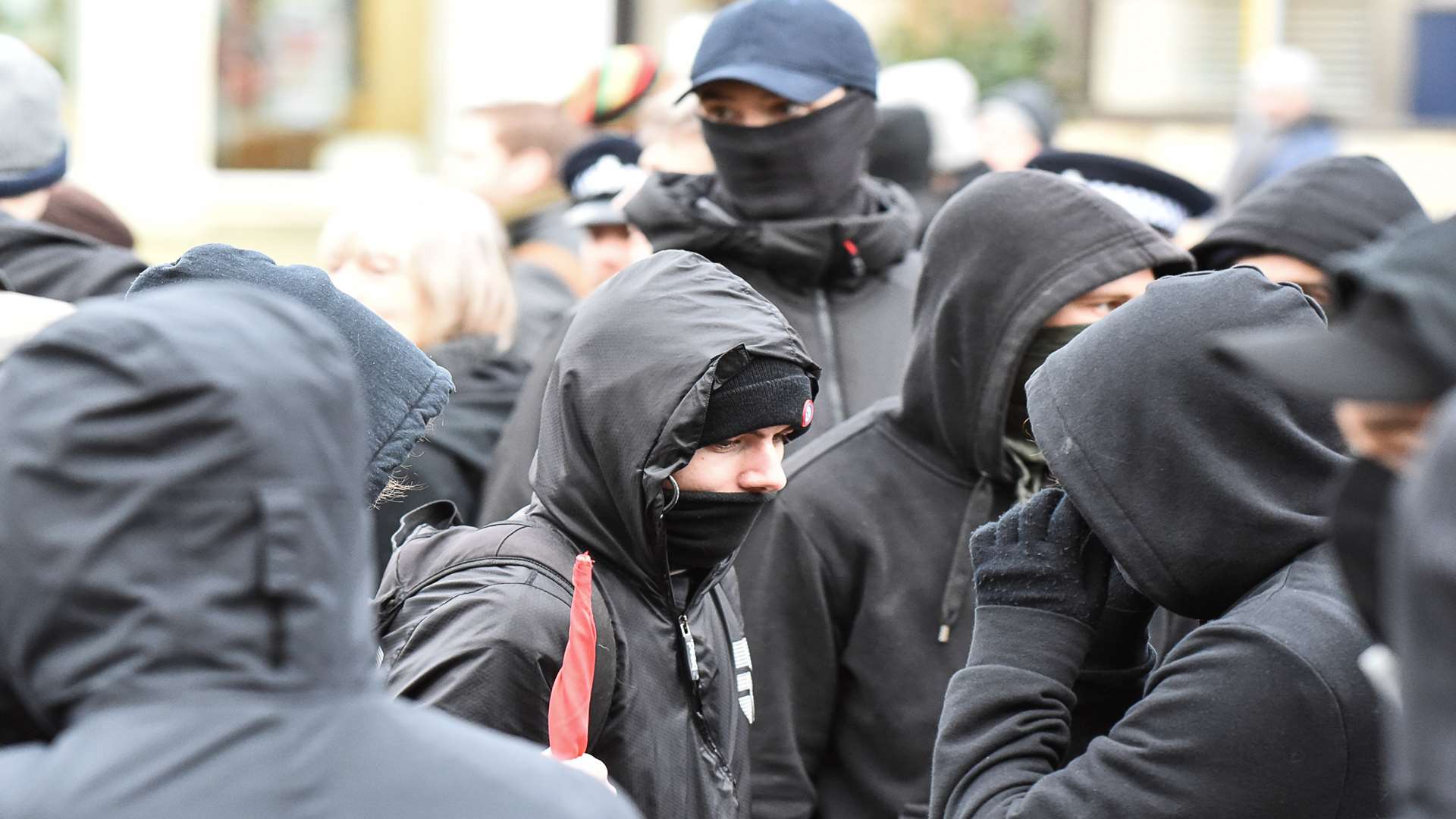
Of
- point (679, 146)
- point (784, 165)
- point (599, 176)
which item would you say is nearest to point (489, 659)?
point (784, 165)

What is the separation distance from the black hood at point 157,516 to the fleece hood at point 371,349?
1131mm

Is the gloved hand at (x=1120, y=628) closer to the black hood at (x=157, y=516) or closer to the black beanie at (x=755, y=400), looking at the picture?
the black beanie at (x=755, y=400)

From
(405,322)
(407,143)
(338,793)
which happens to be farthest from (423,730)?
(407,143)

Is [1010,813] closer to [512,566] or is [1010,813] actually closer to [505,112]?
[512,566]

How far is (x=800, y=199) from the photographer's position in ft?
13.9

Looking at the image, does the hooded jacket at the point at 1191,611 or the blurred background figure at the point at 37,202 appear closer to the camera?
the hooded jacket at the point at 1191,611

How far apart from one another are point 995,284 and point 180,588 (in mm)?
2170

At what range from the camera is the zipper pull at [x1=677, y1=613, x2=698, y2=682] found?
269 centimetres

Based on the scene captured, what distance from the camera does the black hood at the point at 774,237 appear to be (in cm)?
409

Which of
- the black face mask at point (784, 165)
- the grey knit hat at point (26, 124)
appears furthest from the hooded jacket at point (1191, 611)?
the grey knit hat at point (26, 124)

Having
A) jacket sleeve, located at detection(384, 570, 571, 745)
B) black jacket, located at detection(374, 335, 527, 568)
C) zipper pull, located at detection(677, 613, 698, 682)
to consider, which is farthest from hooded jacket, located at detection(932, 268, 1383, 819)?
black jacket, located at detection(374, 335, 527, 568)

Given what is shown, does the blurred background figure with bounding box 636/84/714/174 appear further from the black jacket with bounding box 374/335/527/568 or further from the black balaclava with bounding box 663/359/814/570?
the black balaclava with bounding box 663/359/814/570

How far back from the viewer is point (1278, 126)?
985 cm

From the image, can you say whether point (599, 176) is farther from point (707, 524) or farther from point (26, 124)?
point (707, 524)
